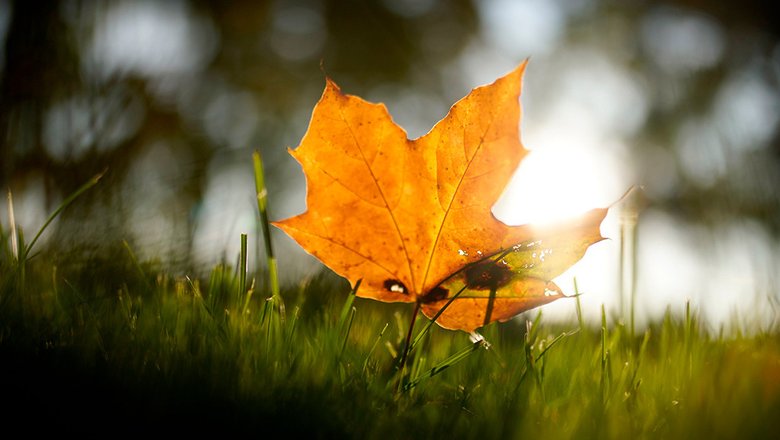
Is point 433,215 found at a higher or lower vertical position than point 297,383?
higher

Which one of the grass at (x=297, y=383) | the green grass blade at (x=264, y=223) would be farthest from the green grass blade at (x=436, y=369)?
the green grass blade at (x=264, y=223)

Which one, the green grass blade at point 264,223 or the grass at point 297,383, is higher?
the green grass blade at point 264,223

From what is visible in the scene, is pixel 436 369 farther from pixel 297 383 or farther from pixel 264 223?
pixel 264 223

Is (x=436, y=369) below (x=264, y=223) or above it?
below

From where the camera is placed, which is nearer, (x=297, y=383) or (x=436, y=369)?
(x=297, y=383)

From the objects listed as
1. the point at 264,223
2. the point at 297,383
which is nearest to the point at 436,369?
the point at 297,383

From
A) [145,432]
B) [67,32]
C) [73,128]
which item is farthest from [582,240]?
[67,32]

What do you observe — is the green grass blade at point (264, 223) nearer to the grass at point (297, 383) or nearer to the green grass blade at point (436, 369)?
the grass at point (297, 383)
